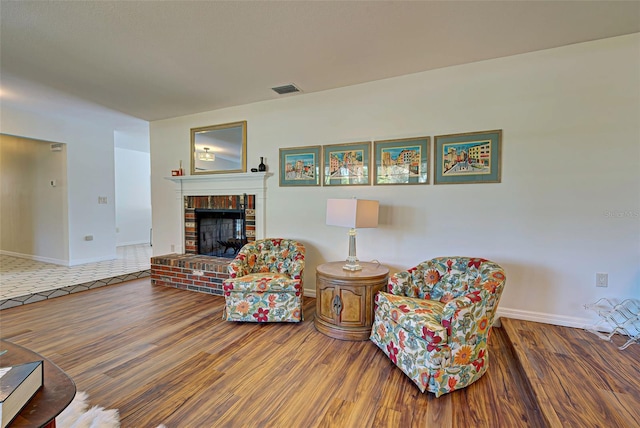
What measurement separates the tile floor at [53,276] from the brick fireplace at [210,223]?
2.91ft

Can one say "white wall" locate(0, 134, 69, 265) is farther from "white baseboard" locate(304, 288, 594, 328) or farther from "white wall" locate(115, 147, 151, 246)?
"white baseboard" locate(304, 288, 594, 328)

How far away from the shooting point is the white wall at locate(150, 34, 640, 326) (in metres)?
2.51

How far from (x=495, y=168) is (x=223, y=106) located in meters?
3.64

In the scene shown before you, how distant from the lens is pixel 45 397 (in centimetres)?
114

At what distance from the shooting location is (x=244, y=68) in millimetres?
3072

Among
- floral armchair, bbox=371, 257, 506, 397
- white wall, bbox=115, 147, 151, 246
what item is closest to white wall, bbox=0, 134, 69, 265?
white wall, bbox=115, 147, 151, 246

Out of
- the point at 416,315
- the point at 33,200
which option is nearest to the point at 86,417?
the point at 416,315

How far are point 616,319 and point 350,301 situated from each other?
7.56 feet

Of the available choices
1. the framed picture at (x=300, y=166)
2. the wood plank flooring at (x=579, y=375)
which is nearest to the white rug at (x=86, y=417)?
the wood plank flooring at (x=579, y=375)

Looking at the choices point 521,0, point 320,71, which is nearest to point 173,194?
point 320,71

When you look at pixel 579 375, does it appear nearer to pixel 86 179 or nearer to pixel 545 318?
pixel 545 318

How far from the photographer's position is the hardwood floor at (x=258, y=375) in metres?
1.67

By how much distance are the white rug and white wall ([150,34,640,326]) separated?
250cm

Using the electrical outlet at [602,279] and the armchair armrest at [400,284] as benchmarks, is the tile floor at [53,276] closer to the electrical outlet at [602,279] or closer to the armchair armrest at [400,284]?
the armchair armrest at [400,284]
